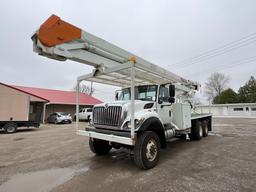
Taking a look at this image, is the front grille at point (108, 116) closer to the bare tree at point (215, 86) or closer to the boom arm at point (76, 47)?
the boom arm at point (76, 47)

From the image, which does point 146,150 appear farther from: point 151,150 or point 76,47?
point 76,47

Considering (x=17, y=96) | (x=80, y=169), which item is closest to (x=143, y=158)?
(x=80, y=169)

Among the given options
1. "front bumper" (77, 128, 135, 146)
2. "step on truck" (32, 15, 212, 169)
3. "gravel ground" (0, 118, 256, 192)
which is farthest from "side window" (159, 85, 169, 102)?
"front bumper" (77, 128, 135, 146)

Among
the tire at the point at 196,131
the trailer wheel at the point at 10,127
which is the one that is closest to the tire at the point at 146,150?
the tire at the point at 196,131

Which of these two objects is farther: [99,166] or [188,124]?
[188,124]

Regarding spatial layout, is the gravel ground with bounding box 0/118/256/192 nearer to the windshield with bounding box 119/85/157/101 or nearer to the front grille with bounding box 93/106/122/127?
the front grille with bounding box 93/106/122/127

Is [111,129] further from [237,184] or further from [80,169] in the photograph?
[237,184]

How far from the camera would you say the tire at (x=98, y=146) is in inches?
206

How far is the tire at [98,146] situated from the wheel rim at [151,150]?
1880 mm

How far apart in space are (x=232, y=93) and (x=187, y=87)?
41.5 meters

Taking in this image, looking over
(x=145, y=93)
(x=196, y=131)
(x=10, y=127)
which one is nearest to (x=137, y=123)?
(x=145, y=93)

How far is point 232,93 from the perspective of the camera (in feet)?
136

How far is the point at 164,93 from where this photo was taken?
552 cm

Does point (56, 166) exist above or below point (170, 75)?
below
